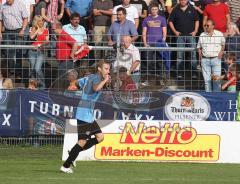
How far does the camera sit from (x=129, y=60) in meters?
19.7

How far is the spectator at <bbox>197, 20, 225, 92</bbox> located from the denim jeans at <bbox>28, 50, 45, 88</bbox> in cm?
385

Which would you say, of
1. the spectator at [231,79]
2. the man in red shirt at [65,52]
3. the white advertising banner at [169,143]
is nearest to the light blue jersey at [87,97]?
the white advertising banner at [169,143]

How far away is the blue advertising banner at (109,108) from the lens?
19.2 metres

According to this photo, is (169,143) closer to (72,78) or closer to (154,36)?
(72,78)

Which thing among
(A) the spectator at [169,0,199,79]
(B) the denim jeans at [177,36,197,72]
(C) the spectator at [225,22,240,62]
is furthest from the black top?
(C) the spectator at [225,22,240,62]

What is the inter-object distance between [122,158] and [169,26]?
4935 millimetres

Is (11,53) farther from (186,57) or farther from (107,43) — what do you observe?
(186,57)

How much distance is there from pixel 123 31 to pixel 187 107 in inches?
105

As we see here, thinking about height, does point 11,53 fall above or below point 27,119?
above

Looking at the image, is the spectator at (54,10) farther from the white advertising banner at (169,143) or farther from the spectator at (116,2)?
the white advertising banner at (169,143)

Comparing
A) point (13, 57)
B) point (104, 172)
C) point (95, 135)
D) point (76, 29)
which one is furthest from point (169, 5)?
point (104, 172)

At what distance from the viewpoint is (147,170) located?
1577 cm

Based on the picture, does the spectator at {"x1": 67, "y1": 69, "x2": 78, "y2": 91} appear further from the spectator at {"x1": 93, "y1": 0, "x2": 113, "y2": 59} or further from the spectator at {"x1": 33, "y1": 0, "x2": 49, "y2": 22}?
the spectator at {"x1": 33, "y1": 0, "x2": 49, "y2": 22}

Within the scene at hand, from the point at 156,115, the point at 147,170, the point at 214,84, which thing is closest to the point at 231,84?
the point at 214,84
